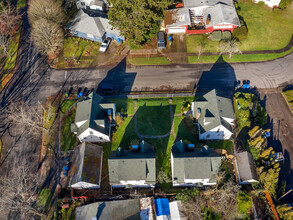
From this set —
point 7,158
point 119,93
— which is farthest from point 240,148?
point 7,158

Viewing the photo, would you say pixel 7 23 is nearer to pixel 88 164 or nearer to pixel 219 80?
pixel 88 164

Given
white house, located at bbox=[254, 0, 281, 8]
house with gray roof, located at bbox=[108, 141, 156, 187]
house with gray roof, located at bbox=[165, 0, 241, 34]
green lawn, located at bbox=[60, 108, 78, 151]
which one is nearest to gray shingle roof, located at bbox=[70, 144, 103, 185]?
house with gray roof, located at bbox=[108, 141, 156, 187]

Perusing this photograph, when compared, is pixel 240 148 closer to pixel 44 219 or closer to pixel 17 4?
pixel 44 219

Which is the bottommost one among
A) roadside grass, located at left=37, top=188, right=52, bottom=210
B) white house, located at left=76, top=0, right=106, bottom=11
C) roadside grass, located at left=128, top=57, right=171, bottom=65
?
roadside grass, located at left=37, top=188, right=52, bottom=210

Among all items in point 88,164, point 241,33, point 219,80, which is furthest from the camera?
point 241,33

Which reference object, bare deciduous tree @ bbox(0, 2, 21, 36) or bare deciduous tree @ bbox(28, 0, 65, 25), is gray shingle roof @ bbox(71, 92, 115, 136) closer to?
bare deciduous tree @ bbox(28, 0, 65, 25)

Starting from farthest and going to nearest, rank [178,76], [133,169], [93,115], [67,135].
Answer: [178,76], [67,135], [93,115], [133,169]

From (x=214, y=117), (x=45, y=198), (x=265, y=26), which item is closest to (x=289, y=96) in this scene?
(x=214, y=117)
